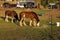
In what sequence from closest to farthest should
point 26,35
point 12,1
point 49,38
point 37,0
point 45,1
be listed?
point 49,38, point 26,35, point 45,1, point 37,0, point 12,1

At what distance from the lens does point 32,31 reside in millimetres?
22766

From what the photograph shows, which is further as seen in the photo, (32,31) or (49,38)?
(32,31)

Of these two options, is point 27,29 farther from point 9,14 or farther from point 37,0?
point 37,0

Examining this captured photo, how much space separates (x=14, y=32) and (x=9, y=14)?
770cm

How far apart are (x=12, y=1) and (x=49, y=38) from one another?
168 ft

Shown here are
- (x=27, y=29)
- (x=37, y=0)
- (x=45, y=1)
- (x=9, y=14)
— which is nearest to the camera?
(x=27, y=29)

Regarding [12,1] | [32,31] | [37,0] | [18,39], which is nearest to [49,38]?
[18,39]

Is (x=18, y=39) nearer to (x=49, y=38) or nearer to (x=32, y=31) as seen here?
(x=49, y=38)

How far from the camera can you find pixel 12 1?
6950 centimetres

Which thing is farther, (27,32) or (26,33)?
(27,32)

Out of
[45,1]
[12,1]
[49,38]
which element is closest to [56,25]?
[49,38]

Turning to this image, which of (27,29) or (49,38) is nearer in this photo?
(49,38)

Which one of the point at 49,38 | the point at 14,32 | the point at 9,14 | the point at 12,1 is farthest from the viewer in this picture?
the point at 12,1

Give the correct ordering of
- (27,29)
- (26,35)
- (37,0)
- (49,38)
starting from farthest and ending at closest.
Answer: (37,0) → (27,29) → (26,35) → (49,38)
